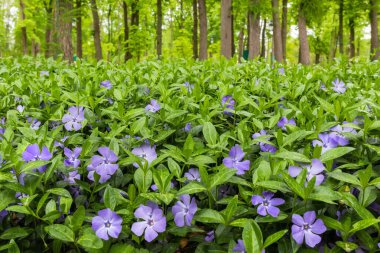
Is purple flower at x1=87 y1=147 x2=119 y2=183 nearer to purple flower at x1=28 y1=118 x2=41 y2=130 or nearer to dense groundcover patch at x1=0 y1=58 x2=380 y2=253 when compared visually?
dense groundcover patch at x1=0 y1=58 x2=380 y2=253

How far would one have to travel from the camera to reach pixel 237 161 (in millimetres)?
1379

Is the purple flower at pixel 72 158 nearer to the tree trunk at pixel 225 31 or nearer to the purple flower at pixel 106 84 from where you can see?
the purple flower at pixel 106 84

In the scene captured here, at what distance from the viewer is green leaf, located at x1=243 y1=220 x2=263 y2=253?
1.03 m

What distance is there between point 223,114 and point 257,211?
917mm

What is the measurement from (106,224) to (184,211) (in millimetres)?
238

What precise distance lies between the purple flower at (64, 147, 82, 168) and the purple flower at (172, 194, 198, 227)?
445 millimetres

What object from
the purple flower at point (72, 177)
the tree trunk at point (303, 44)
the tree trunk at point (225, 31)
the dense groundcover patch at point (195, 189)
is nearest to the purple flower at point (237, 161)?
the dense groundcover patch at point (195, 189)

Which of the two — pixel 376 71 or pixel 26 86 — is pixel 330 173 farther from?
pixel 376 71

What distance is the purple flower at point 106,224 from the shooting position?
1.11 m

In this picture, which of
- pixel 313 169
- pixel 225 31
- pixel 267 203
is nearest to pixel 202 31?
pixel 225 31

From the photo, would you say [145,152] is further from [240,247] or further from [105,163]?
[240,247]

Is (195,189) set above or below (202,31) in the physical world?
below

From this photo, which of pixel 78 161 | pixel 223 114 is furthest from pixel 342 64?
pixel 78 161

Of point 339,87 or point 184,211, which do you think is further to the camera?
point 339,87
